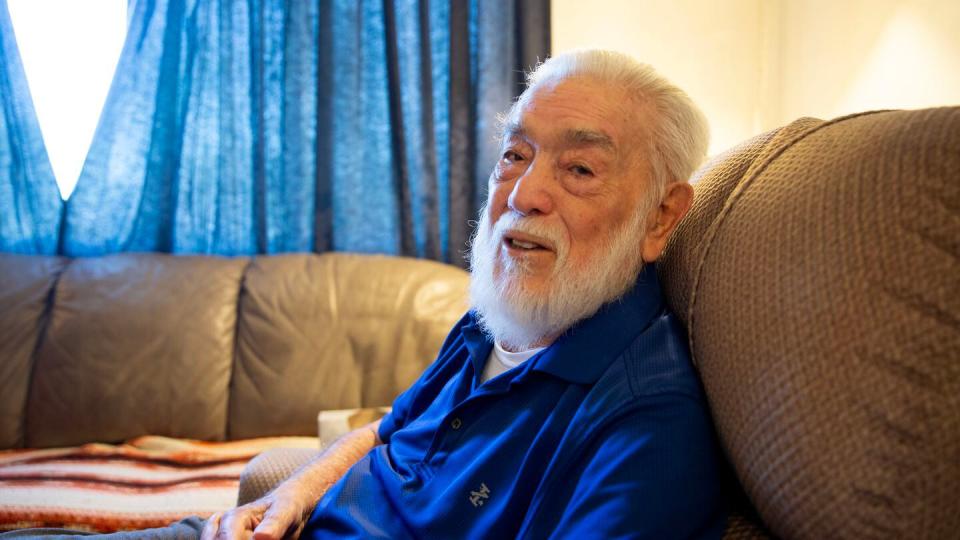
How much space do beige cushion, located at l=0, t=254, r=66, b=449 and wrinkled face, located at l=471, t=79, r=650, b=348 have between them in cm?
195

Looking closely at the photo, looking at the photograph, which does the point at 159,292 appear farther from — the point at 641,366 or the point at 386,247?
the point at 641,366

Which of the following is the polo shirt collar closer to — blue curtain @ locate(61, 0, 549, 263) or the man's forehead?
the man's forehead

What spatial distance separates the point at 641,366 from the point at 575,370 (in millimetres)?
95

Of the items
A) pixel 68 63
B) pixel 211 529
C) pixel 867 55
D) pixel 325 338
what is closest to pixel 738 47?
pixel 867 55

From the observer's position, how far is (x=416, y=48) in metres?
2.51

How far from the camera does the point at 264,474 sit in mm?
1318

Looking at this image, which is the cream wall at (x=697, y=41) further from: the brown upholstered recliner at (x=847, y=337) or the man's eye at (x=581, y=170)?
the brown upholstered recliner at (x=847, y=337)

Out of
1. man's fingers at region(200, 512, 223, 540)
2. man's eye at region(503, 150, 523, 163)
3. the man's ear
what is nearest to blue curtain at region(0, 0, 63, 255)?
man's fingers at region(200, 512, 223, 540)

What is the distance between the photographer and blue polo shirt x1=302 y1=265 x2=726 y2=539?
2.43ft

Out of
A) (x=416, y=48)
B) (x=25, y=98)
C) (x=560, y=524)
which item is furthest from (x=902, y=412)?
(x=25, y=98)

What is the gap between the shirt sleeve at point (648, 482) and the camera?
2.34 feet

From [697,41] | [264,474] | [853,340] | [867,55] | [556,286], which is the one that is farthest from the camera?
[697,41]

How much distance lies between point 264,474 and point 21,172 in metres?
Result: 1.83

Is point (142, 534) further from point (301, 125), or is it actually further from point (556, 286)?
point (301, 125)
